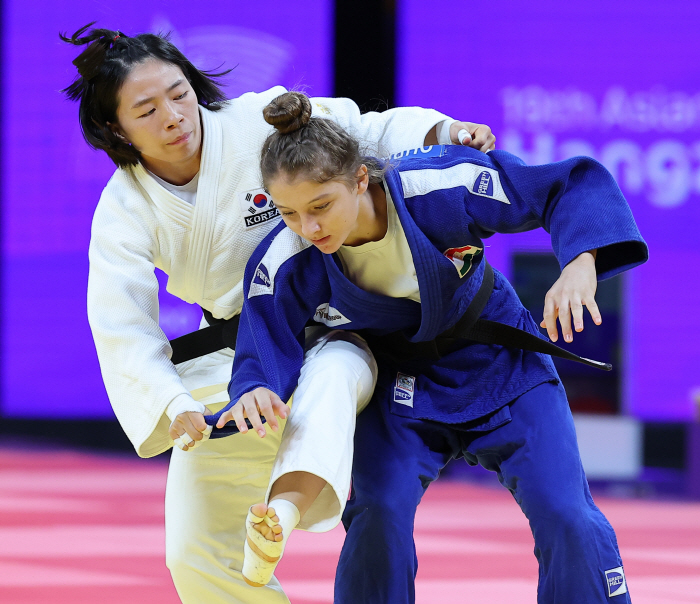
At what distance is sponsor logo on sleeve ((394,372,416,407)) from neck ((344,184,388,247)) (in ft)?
1.31

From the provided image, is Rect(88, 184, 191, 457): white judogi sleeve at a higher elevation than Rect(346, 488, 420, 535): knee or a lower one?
higher

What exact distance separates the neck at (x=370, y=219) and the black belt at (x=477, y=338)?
0.30m

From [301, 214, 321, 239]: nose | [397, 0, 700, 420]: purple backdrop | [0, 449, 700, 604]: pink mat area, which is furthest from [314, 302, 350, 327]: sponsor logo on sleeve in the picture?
[397, 0, 700, 420]: purple backdrop

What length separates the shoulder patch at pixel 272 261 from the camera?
228 cm

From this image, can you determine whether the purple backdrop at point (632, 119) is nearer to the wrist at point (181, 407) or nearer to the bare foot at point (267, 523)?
the wrist at point (181, 407)

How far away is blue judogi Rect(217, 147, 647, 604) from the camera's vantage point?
211cm

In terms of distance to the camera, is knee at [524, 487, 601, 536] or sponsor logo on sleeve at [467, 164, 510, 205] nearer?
knee at [524, 487, 601, 536]

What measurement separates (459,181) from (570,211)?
28 centimetres

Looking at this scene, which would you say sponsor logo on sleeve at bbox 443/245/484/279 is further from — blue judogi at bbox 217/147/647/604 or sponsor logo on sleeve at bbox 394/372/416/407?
sponsor logo on sleeve at bbox 394/372/416/407

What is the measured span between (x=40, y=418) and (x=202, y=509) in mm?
5770

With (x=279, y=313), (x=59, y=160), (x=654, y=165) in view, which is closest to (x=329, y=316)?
(x=279, y=313)

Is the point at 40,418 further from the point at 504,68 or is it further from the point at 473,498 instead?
the point at 504,68

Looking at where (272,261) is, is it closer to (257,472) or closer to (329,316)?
(329,316)

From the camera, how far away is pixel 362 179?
86.5 inches
